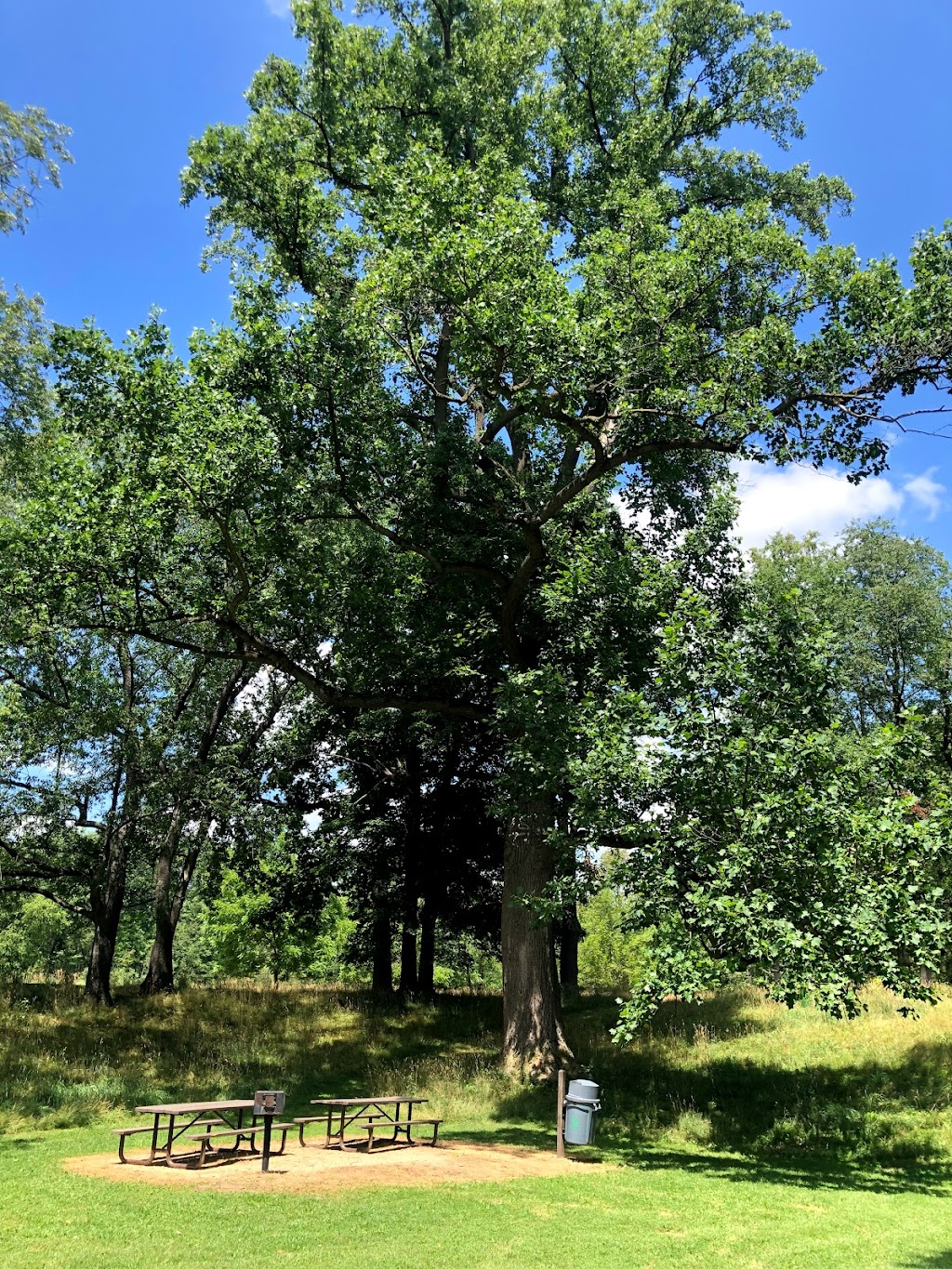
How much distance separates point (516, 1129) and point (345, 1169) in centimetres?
390

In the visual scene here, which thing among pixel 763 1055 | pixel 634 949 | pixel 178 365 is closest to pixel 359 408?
pixel 178 365

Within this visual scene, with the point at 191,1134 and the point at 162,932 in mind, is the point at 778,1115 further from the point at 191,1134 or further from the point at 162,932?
the point at 162,932

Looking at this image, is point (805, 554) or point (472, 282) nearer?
point (472, 282)

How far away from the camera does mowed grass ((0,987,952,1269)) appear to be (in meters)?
7.23

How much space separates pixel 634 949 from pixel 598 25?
50.5 metres

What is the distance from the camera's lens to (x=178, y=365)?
14.0m

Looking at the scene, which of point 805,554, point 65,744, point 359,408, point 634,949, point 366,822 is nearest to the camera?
point 359,408

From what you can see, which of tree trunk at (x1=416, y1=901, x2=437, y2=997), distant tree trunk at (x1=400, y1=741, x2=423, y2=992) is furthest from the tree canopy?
tree trunk at (x1=416, y1=901, x2=437, y2=997)

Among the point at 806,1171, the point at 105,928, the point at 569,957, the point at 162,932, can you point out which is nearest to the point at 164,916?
the point at 162,932

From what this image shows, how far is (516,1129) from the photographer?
44.0 ft

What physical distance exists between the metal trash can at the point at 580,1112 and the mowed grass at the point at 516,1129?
1.23 ft

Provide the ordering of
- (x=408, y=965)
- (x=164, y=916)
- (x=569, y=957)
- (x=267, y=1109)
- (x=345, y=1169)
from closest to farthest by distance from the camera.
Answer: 1. (x=267, y=1109)
2. (x=345, y=1169)
3. (x=164, y=916)
4. (x=408, y=965)
5. (x=569, y=957)

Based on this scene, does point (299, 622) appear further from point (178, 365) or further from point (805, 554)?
point (805, 554)

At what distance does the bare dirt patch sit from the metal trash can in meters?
0.36
